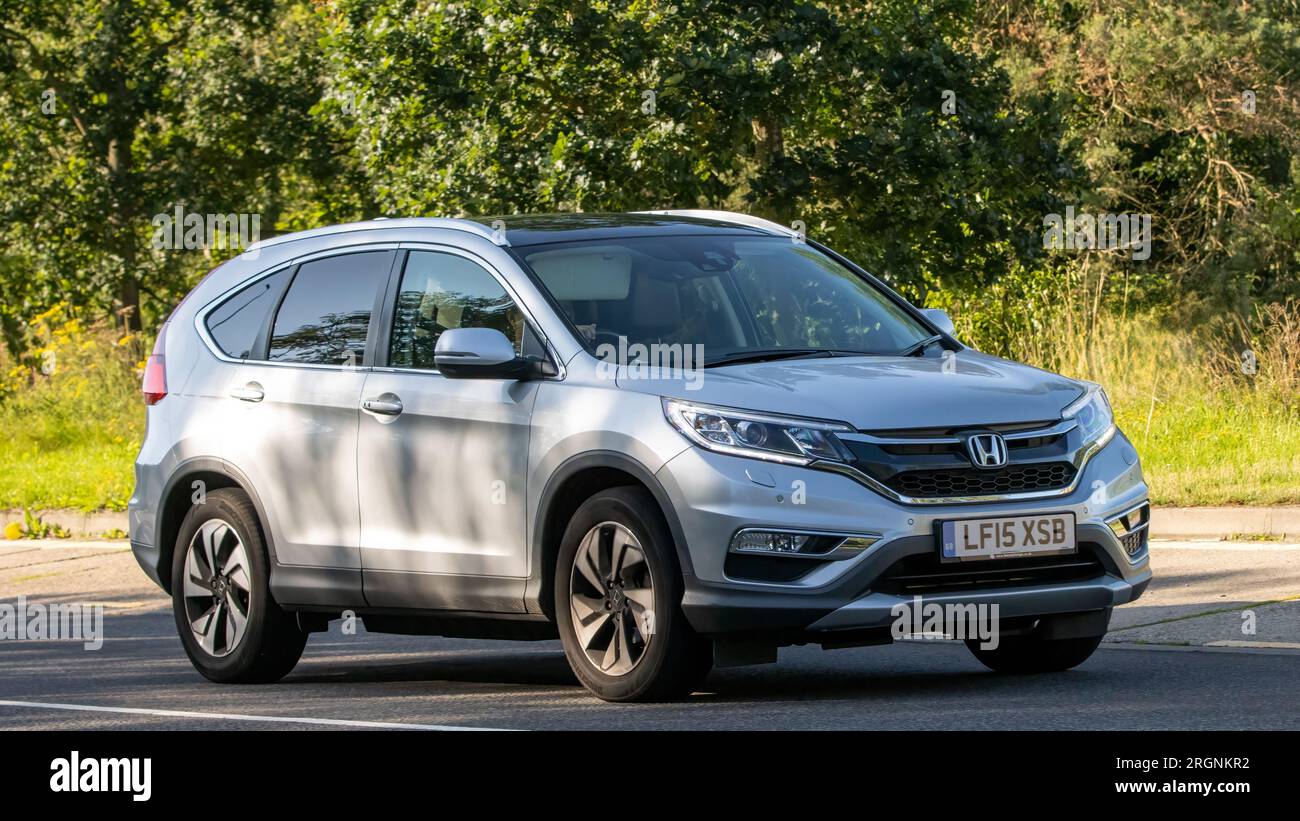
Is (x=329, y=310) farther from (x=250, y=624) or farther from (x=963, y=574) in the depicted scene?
(x=963, y=574)

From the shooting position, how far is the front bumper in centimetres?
675

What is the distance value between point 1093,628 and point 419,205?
1150cm

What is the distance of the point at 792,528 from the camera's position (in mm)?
6762

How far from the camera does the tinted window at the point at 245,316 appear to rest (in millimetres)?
9117

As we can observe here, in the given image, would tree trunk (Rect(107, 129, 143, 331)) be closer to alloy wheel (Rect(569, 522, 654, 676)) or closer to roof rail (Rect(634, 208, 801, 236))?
roof rail (Rect(634, 208, 801, 236))

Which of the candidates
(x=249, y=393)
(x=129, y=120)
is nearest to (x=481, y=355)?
(x=249, y=393)

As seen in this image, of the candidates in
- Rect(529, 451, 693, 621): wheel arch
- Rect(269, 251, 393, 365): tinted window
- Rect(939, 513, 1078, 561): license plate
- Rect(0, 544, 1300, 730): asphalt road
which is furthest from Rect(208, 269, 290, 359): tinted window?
Rect(939, 513, 1078, 561): license plate

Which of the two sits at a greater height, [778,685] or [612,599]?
[612,599]

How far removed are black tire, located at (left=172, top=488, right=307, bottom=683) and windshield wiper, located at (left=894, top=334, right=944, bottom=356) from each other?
2978 millimetres

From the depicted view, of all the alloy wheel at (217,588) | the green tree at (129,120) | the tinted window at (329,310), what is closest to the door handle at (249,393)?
the tinted window at (329,310)

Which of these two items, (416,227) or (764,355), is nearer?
(764,355)

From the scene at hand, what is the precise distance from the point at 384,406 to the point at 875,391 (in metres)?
2.17

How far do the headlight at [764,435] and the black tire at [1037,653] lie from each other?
5.16 feet

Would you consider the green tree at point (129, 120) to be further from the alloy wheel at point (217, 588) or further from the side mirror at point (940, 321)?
the side mirror at point (940, 321)
